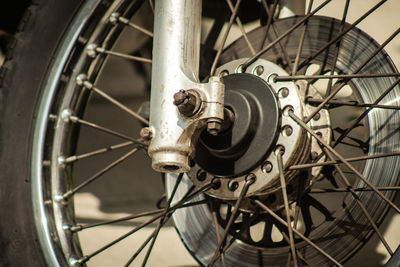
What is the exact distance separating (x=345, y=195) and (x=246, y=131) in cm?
Result: 24

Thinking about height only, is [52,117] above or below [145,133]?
above

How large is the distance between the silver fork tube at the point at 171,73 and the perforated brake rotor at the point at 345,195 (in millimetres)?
249

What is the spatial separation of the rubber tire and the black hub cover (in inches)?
13.4

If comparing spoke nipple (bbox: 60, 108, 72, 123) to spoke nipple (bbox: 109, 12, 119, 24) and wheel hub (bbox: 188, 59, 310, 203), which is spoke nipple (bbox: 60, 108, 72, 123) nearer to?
spoke nipple (bbox: 109, 12, 119, 24)

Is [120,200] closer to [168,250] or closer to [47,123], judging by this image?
[168,250]

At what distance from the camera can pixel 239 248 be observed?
84cm

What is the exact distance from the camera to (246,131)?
67 cm

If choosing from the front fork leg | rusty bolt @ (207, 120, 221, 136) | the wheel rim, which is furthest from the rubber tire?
rusty bolt @ (207, 120, 221, 136)

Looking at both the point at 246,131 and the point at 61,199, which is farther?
the point at 61,199

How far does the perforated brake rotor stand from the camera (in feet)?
2.47

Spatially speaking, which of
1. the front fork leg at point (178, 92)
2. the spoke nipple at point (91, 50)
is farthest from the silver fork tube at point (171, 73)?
the spoke nipple at point (91, 50)

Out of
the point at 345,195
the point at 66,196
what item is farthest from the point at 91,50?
the point at 345,195

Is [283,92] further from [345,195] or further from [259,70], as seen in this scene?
[345,195]

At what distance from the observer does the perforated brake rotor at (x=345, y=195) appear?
2.47ft
